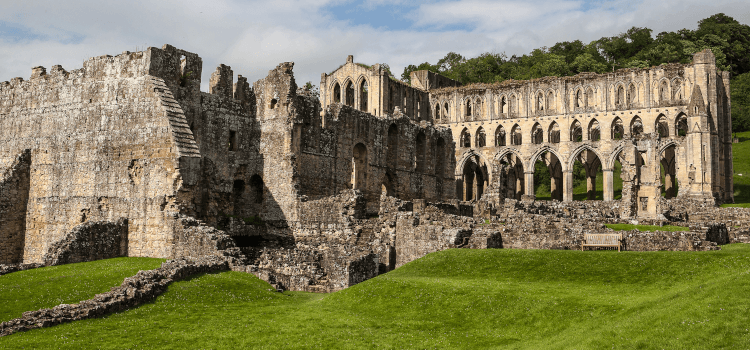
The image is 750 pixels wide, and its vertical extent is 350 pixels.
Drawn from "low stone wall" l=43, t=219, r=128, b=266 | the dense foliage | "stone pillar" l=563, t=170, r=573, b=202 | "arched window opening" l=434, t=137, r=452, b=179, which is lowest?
"low stone wall" l=43, t=219, r=128, b=266

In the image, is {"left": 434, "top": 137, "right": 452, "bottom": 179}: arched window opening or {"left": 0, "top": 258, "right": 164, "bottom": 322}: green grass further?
{"left": 434, "top": 137, "right": 452, "bottom": 179}: arched window opening

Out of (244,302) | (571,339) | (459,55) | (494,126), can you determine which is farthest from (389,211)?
(459,55)

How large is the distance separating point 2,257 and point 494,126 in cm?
5253

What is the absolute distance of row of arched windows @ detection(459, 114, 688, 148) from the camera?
68.5 metres

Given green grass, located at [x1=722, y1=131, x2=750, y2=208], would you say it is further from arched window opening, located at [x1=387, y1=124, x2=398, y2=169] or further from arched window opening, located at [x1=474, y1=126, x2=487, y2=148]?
arched window opening, located at [x1=387, y1=124, x2=398, y2=169]

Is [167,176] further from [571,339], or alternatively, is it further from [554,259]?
[571,339]

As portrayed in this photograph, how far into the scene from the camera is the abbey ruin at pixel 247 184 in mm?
27172

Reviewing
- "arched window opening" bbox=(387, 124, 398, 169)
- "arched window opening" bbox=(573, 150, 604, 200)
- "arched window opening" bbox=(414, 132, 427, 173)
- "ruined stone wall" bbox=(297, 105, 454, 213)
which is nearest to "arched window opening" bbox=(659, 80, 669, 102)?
"arched window opening" bbox=(573, 150, 604, 200)

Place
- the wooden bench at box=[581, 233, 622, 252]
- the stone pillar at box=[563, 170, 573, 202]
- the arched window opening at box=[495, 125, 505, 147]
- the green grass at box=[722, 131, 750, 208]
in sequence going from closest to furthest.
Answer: the wooden bench at box=[581, 233, 622, 252] < the stone pillar at box=[563, 170, 573, 202] < the green grass at box=[722, 131, 750, 208] < the arched window opening at box=[495, 125, 505, 147]

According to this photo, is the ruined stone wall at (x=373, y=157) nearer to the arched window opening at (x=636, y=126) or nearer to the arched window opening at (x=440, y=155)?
the arched window opening at (x=440, y=155)

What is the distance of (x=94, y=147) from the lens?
31031mm

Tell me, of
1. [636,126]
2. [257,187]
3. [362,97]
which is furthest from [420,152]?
[636,126]

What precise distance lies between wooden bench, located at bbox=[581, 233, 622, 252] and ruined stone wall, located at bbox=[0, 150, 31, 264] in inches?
1055

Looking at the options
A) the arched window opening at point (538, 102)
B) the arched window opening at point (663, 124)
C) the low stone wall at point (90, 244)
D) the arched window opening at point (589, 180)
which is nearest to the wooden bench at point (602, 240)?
the low stone wall at point (90, 244)
